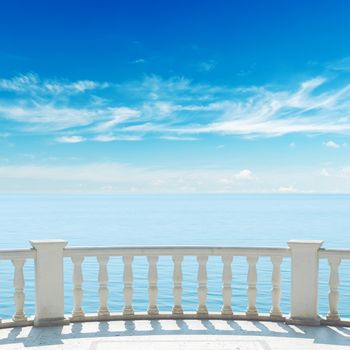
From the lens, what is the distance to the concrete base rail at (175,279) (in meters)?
6.66

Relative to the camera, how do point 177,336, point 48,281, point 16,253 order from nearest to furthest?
point 177,336 → point 16,253 → point 48,281

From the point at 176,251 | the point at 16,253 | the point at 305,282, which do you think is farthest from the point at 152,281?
the point at 305,282

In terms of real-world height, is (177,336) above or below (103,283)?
below

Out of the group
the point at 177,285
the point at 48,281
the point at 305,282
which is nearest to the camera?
the point at 48,281

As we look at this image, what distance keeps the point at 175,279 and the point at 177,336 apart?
914mm

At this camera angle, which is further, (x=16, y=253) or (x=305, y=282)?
(x=305, y=282)

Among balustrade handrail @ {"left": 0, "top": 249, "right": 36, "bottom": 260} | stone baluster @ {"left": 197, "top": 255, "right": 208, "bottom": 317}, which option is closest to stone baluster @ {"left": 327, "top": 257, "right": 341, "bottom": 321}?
stone baluster @ {"left": 197, "top": 255, "right": 208, "bottom": 317}

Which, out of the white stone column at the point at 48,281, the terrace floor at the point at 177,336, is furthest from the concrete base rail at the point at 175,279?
the terrace floor at the point at 177,336

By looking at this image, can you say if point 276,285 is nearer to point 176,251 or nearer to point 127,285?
point 176,251

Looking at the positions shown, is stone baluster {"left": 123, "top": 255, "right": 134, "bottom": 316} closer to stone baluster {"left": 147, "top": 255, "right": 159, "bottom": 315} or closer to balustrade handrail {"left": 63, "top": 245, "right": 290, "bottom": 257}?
balustrade handrail {"left": 63, "top": 245, "right": 290, "bottom": 257}

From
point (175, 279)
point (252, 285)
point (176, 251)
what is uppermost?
point (176, 251)

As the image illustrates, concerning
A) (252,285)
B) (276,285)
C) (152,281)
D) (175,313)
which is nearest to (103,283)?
(152,281)

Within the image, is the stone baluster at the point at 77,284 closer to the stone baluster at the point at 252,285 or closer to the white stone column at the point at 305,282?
the stone baluster at the point at 252,285

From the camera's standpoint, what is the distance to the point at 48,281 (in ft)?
21.9
